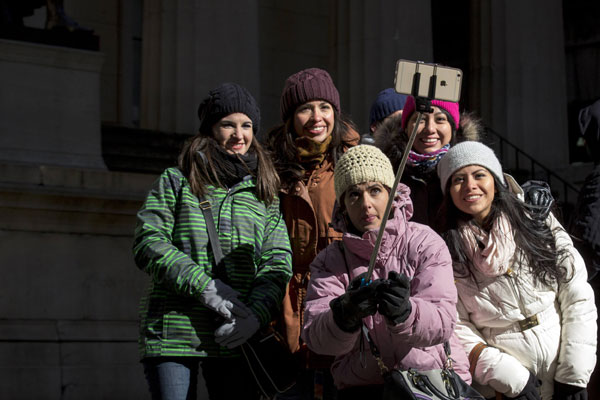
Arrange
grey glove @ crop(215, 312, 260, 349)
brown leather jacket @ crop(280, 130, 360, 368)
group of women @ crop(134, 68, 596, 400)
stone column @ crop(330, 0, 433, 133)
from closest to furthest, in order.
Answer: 1. group of women @ crop(134, 68, 596, 400)
2. grey glove @ crop(215, 312, 260, 349)
3. brown leather jacket @ crop(280, 130, 360, 368)
4. stone column @ crop(330, 0, 433, 133)

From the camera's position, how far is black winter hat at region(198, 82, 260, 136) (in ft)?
17.1

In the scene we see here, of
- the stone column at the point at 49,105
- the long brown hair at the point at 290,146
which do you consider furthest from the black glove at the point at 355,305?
the stone column at the point at 49,105

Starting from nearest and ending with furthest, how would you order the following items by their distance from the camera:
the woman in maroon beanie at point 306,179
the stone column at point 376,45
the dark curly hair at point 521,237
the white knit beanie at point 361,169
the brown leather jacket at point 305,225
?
the white knit beanie at point 361,169 < the dark curly hair at point 521,237 < the woman in maroon beanie at point 306,179 < the brown leather jacket at point 305,225 < the stone column at point 376,45

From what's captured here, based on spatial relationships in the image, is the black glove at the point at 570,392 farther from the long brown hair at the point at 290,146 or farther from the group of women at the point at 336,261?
the long brown hair at the point at 290,146

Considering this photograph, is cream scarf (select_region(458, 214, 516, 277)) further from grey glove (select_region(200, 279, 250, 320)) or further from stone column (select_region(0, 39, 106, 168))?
stone column (select_region(0, 39, 106, 168))

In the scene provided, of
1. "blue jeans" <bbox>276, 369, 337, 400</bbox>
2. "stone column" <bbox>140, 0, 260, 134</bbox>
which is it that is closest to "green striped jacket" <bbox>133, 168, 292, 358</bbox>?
"blue jeans" <bbox>276, 369, 337, 400</bbox>

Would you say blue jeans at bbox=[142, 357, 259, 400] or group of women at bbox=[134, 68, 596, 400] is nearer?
group of women at bbox=[134, 68, 596, 400]

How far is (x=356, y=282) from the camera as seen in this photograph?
12.8 feet

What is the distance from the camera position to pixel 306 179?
5.33 meters

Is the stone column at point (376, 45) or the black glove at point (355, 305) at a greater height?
the stone column at point (376, 45)

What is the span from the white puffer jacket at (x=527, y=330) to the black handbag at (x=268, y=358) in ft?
2.58

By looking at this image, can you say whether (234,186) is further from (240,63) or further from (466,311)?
(240,63)

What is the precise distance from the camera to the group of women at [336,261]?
14.3 feet

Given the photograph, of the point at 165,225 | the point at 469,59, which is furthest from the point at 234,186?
the point at 469,59
